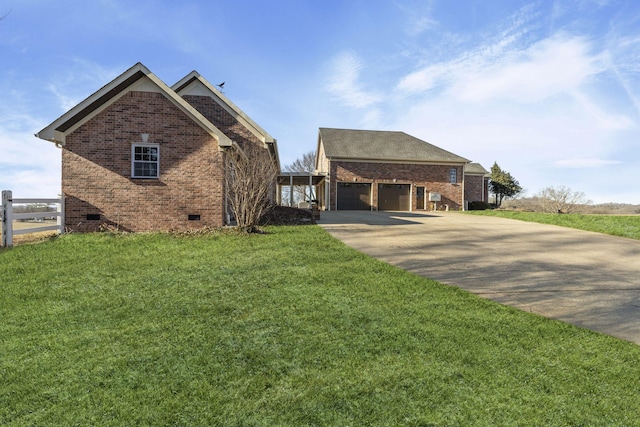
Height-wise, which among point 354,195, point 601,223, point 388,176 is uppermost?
point 388,176

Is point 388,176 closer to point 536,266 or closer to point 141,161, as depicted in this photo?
point 141,161

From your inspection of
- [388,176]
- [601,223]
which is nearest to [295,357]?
[601,223]

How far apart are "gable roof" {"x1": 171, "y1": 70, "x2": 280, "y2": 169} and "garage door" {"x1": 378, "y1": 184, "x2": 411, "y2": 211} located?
14846 mm

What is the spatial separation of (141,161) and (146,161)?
0.55 feet

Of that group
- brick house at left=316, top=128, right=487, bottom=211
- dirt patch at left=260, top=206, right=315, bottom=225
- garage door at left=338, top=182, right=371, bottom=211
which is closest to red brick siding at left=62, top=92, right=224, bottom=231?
dirt patch at left=260, top=206, right=315, bottom=225

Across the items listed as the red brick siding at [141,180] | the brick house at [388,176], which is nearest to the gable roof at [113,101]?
the red brick siding at [141,180]

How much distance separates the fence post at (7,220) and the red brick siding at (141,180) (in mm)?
1655

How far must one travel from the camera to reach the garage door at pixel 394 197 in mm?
30797

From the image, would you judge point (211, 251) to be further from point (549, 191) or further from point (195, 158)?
point (549, 191)

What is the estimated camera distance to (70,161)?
12656 millimetres

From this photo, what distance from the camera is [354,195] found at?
100 feet

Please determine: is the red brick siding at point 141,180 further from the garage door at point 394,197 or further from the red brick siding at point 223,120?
the garage door at point 394,197

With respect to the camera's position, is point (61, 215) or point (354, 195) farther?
point (354, 195)

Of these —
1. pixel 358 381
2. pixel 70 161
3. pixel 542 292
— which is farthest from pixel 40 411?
pixel 70 161
